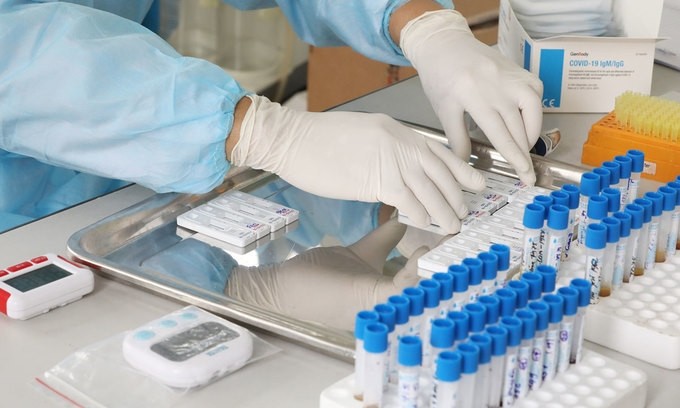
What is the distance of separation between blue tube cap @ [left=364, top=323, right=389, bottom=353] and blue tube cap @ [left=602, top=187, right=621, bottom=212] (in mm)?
408

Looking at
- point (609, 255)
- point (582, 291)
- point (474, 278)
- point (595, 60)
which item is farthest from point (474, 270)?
point (595, 60)

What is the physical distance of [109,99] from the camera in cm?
133

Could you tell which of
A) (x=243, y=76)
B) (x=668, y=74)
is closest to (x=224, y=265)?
(x=668, y=74)

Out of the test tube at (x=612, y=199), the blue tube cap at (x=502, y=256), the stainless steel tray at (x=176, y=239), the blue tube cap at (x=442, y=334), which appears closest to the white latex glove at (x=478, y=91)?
the stainless steel tray at (x=176, y=239)

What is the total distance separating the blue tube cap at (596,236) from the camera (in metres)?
1.09

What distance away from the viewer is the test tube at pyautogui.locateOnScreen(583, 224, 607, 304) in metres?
1.09

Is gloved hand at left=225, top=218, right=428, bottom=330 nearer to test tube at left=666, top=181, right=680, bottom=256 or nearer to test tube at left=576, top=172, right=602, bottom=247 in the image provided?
test tube at left=576, top=172, right=602, bottom=247

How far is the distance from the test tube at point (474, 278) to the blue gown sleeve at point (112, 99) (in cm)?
45

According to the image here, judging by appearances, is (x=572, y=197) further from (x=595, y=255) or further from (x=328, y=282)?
(x=328, y=282)

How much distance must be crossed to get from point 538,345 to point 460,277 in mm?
101

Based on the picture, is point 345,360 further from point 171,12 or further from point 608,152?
point 171,12

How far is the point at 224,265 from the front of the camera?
4.14 feet

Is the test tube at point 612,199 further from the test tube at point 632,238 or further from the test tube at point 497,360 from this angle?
the test tube at point 497,360

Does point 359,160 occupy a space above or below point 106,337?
above
